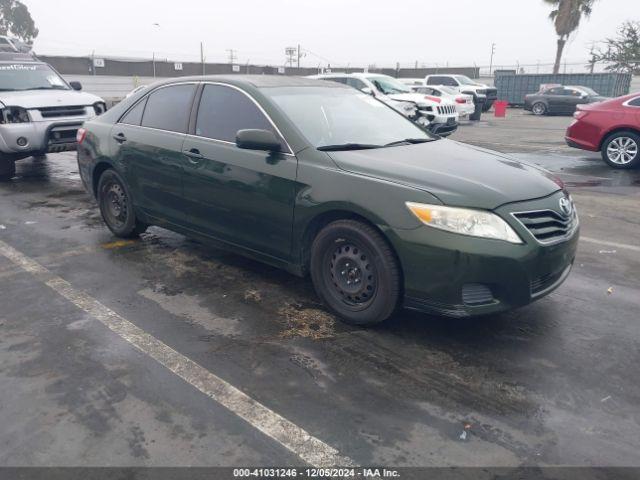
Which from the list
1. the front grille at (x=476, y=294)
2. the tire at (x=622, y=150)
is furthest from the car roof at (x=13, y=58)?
the tire at (x=622, y=150)

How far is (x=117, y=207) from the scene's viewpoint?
5625 millimetres

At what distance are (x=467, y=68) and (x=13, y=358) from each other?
47.8 m

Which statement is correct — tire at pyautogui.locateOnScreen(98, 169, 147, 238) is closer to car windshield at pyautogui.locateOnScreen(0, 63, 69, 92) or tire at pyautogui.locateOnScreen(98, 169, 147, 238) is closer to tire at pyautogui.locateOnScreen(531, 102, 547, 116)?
car windshield at pyautogui.locateOnScreen(0, 63, 69, 92)

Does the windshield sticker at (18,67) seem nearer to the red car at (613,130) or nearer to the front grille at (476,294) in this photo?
the front grille at (476,294)

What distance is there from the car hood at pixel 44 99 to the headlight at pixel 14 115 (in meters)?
0.06

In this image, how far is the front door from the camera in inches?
155

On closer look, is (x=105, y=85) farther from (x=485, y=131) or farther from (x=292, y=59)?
(x=292, y=59)

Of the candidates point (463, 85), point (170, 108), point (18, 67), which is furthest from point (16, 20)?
point (170, 108)

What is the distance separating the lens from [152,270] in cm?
484

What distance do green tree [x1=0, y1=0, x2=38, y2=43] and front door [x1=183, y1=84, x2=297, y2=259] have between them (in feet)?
204

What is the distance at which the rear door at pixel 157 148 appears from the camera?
4.74m

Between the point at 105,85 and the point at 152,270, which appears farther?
the point at 105,85

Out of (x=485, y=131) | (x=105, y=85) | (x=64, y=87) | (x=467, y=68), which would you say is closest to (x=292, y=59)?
(x=467, y=68)

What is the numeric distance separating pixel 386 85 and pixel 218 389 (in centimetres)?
1493
